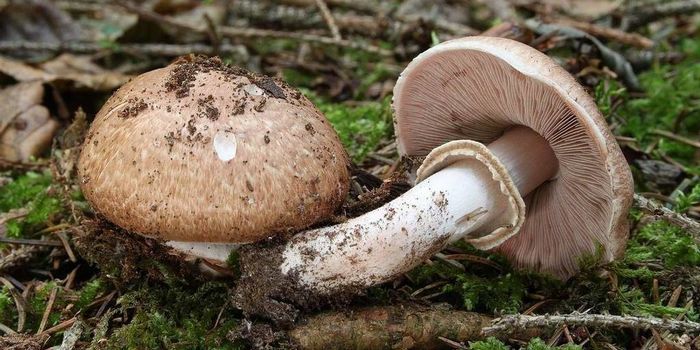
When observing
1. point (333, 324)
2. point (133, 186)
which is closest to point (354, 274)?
point (333, 324)

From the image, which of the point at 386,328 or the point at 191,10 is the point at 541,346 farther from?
the point at 191,10

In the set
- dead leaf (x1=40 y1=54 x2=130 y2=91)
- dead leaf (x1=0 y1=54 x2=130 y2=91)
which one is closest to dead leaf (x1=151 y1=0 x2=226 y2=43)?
dead leaf (x1=40 y1=54 x2=130 y2=91)

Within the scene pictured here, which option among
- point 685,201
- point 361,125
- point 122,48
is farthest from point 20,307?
point 685,201

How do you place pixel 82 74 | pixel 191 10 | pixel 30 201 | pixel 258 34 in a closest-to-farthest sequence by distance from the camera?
pixel 30 201 → pixel 82 74 → pixel 258 34 → pixel 191 10

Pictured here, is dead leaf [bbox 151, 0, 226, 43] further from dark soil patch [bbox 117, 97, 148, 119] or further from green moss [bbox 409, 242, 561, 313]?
green moss [bbox 409, 242, 561, 313]

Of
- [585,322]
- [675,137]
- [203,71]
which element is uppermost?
[203,71]
